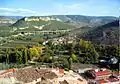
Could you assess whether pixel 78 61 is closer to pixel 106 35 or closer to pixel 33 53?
pixel 33 53

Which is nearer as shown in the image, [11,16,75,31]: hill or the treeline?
the treeline

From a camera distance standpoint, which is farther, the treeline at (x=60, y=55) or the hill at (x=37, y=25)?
the hill at (x=37, y=25)

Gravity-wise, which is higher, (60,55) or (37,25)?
(37,25)

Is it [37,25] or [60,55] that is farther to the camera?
[37,25]

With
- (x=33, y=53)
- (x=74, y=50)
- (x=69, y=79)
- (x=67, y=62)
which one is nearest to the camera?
(x=69, y=79)

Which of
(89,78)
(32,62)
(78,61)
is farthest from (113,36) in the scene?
(89,78)

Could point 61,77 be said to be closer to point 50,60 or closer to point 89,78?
point 89,78

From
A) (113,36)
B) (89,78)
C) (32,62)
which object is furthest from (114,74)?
(113,36)

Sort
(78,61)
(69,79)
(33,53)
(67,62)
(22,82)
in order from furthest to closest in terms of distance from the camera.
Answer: (33,53) → (78,61) → (67,62) → (69,79) → (22,82)

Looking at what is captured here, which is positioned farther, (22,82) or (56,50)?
(56,50)
